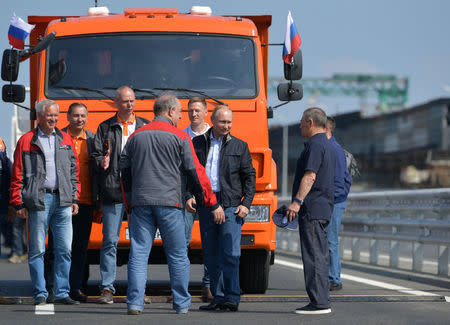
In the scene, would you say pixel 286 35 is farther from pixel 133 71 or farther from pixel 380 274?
pixel 380 274

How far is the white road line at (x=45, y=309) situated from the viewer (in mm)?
8360

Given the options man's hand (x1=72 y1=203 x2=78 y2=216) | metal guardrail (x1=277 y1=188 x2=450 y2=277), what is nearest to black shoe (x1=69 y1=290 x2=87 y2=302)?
man's hand (x1=72 y1=203 x2=78 y2=216)

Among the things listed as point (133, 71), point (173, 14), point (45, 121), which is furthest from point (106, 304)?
point (173, 14)

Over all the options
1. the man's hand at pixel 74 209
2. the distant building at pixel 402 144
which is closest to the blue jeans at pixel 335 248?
the man's hand at pixel 74 209

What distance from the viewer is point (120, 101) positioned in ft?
29.3

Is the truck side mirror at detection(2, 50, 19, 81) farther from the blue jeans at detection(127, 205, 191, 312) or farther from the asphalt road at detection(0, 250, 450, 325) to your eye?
the blue jeans at detection(127, 205, 191, 312)

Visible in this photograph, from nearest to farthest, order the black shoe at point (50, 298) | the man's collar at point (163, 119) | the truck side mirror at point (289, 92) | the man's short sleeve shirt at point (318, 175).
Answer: the man's collar at point (163, 119)
the man's short sleeve shirt at point (318, 175)
the black shoe at point (50, 298)
the truck side mirror at point (289, 92)

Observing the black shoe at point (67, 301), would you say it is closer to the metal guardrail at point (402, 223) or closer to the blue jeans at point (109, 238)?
the blue jeans at point (109, 238)

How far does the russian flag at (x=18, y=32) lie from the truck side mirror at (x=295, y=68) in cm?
286

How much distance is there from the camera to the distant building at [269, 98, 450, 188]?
69.8 meters

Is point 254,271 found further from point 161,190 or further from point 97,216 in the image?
point 161,190

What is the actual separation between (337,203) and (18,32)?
13.0 feet

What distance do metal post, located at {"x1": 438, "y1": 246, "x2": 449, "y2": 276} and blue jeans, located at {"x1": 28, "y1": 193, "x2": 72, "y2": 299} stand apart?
5.13m

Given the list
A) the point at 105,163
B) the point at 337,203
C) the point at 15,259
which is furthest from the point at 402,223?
the point at 15,259
